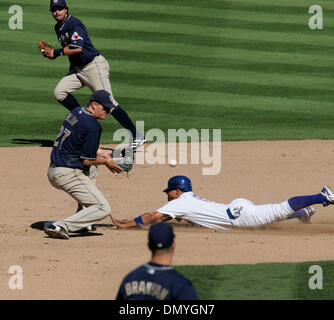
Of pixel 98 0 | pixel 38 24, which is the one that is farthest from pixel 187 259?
pixel 98 0

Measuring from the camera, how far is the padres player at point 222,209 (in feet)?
30.9

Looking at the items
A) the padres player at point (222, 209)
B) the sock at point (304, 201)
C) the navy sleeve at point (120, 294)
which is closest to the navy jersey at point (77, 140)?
the padres player at point (222, 209)

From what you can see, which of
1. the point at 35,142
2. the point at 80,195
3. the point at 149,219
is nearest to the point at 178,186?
the point at 149,219

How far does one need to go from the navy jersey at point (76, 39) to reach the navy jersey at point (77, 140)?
12.2ft

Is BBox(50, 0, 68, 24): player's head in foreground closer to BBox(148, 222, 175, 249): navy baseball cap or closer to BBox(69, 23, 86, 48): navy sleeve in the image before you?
BBox(69, 23, 86, 48): navy sleeve

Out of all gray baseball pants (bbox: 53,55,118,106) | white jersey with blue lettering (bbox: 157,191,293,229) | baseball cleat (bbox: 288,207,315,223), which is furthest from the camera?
gray baseball pants (bbox: 53,55,118,106)

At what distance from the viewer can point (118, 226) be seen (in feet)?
31.5

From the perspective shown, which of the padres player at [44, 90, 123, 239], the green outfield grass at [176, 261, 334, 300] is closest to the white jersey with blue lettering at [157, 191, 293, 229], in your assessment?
the padres player at [44, 90, 123, 239]

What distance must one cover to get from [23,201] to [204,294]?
13.2 feet

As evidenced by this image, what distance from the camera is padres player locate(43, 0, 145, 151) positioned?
1272 centimetres

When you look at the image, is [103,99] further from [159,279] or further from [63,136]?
Result: [159,279]

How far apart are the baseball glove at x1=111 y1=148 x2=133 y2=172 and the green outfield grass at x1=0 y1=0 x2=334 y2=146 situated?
82.4 inches

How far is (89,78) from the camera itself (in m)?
13.1

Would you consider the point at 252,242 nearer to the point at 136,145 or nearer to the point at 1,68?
the point at 136,145
